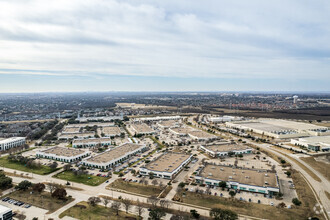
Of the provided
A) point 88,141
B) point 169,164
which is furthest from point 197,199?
point 88,141

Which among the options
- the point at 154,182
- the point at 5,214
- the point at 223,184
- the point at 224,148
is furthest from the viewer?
the point at 224,148

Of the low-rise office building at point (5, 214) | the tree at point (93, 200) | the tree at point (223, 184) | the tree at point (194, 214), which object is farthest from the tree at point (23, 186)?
the tree at point (223, 184)

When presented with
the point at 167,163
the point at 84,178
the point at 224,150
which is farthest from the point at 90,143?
the point at 224,150

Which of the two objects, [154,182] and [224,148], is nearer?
[154,182]

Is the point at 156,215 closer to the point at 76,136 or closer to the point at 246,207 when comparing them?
the point at 246,207

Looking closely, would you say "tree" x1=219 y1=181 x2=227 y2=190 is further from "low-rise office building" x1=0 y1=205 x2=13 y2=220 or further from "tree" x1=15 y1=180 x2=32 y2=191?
"tree" x1=15 y1=180 x2=32 y2=191

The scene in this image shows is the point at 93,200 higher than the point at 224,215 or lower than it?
lower

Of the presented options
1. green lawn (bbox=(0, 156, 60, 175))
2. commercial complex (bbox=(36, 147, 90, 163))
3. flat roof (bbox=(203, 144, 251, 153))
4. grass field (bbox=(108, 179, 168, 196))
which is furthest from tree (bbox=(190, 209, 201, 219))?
commercial complex (bbox=(36, 147, 90, 163))
